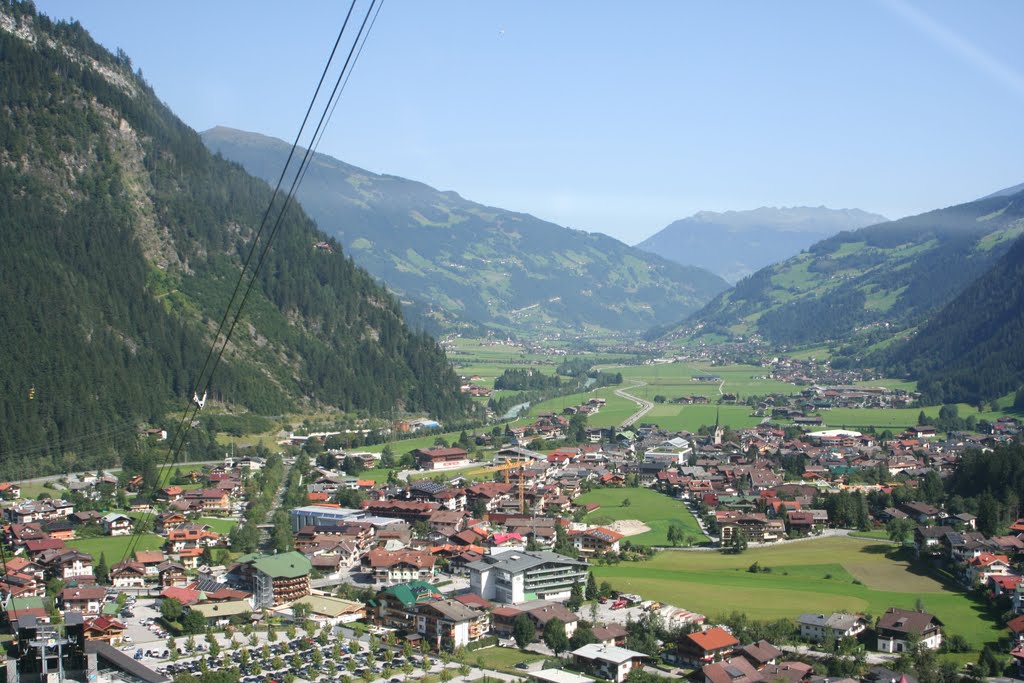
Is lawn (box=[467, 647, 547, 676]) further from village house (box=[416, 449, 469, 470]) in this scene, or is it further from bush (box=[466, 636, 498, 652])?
village house (box=[416, 449, 469, 470])

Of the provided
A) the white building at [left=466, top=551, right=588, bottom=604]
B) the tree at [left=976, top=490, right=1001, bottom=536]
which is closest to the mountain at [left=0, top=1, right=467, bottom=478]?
the white building at [left=466, top=551, right=588, bottom=604]

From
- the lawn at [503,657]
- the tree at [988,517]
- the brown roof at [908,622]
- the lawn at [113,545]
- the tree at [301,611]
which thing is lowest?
the lawn at [503,657]

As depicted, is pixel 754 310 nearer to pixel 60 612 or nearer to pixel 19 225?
pixel 19 225

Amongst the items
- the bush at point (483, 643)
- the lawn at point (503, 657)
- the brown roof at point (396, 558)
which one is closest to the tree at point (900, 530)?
the brown roof at point (396, 558)

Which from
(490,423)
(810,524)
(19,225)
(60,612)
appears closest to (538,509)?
(810,524)

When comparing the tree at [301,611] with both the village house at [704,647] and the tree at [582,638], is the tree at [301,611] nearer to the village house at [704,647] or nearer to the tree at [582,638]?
the tree at [582,638]

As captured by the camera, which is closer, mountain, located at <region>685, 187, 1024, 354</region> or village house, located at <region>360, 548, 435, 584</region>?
village house, located at <region>360, 548, 435, 584</region>

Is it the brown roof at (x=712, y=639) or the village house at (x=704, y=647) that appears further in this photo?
the brown roof at (x=712, y=639)

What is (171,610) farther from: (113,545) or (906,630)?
(906,630)
